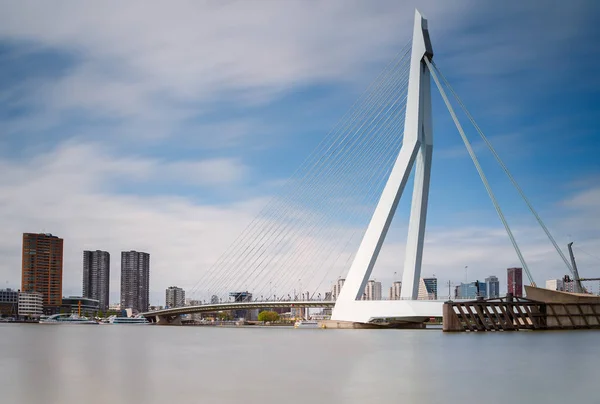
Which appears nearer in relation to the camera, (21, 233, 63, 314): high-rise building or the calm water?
the calm water

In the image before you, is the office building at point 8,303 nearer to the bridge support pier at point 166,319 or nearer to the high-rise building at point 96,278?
the high-rise building at point 96,278

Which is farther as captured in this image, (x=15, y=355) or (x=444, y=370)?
(x=15, y=355)

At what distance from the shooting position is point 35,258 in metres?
134

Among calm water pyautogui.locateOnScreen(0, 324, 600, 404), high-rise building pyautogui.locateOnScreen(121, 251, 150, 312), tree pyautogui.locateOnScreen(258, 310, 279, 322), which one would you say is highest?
high-rise building pyautogui.locateOnScreen(121, 251, 150, 312)

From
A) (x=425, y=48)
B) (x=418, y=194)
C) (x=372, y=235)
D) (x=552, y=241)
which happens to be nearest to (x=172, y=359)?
(x=372, y=235)

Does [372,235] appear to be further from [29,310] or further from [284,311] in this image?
[284,311]

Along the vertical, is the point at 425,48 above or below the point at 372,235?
above

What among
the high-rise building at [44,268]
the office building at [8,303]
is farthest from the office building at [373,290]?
the office building at [8,303]

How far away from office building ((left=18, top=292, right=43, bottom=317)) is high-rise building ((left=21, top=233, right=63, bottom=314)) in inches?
159

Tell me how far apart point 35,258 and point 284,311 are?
5553 cm

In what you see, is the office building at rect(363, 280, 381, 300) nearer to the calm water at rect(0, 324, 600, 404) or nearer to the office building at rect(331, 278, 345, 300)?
the office building at rect(331, 278, 345, 300)

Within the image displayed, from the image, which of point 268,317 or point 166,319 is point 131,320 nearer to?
point 166,319

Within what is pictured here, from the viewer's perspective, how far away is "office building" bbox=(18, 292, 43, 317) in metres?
123

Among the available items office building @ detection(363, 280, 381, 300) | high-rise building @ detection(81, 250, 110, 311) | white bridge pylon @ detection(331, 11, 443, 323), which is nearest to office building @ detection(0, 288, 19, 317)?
high-rise building @ detection(81, 250, 110, 311)
